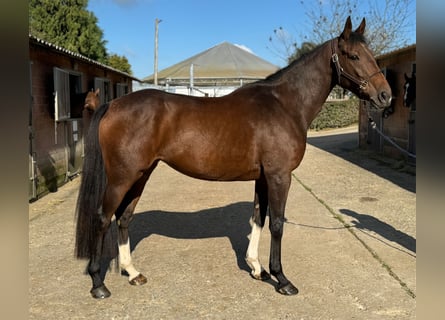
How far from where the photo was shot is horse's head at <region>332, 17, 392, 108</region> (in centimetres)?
291

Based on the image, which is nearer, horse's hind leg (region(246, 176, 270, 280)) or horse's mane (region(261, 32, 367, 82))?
horse's mane (region(261, 32, 367, 82))

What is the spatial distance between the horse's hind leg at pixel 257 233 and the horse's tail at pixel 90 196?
131cm

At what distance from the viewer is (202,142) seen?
9.74ft

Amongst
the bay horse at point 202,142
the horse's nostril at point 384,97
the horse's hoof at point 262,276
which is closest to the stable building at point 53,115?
the bay horse at point 202,142

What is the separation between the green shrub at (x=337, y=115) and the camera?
21.1m

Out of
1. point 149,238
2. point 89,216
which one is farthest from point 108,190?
point 149,238

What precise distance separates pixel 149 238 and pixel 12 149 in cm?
386

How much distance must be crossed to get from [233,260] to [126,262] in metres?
1.02

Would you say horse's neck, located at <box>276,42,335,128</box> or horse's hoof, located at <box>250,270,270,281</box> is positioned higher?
horse's neck, located at <box>276,42,335,128</box>

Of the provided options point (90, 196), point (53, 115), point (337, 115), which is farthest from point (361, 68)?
point (337, 115)

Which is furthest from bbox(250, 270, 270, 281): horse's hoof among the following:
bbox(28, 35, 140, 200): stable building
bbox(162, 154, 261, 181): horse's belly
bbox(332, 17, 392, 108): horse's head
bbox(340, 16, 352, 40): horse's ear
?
bbox(28, 35, 140, 200): stable building

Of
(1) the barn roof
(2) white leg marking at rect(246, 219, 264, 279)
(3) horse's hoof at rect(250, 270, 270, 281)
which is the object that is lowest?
(3) horse's hoof at rect(250, 270, 270, 281)

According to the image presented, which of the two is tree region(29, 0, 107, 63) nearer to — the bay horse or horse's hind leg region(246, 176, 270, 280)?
the bay horse

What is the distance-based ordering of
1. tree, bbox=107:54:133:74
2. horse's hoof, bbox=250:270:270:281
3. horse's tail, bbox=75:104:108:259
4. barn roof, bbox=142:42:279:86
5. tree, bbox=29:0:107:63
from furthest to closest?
barn roof, bbox=142:42:279:86 → tree, bbox=107:54:133:74 → tree, bbox=29:0:107:63 → horse's hoof, bbox=250:270:270:281 → horse's tail, bbox=75:104:108:259
